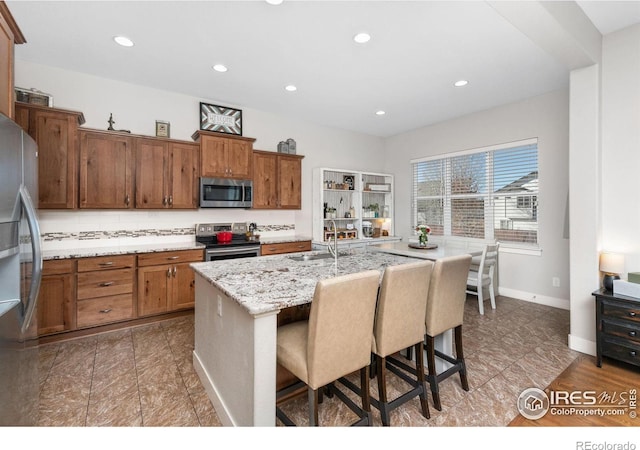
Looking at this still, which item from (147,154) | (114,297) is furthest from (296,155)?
(114,297)

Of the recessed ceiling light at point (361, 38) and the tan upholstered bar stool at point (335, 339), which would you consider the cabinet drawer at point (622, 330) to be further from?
the recessed ceiling light at point (361, 38)

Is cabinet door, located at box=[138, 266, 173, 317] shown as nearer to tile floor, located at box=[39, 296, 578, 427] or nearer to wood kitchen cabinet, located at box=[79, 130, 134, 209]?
tile floor, located at box=[39, 296, 578, 427]

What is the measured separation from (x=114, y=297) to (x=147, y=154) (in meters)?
1.71

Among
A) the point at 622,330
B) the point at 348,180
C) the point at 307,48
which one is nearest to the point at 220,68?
the point at 307,48

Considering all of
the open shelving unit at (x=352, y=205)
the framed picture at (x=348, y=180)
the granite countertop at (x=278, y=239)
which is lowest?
the granite countertop at (x=278, y=239)

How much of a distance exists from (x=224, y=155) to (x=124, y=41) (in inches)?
62.3

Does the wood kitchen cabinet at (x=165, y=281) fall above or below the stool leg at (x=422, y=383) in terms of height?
above

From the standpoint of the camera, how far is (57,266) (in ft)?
9.50

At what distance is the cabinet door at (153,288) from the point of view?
332 cm

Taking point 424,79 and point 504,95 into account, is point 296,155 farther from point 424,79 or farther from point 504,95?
point 504,95

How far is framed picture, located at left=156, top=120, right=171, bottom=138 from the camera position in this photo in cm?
383

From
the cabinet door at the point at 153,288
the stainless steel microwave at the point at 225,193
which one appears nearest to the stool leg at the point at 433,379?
the cabinet door at the point at 153,288

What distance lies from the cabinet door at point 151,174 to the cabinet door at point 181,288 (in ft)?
2.79

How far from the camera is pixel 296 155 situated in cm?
480
